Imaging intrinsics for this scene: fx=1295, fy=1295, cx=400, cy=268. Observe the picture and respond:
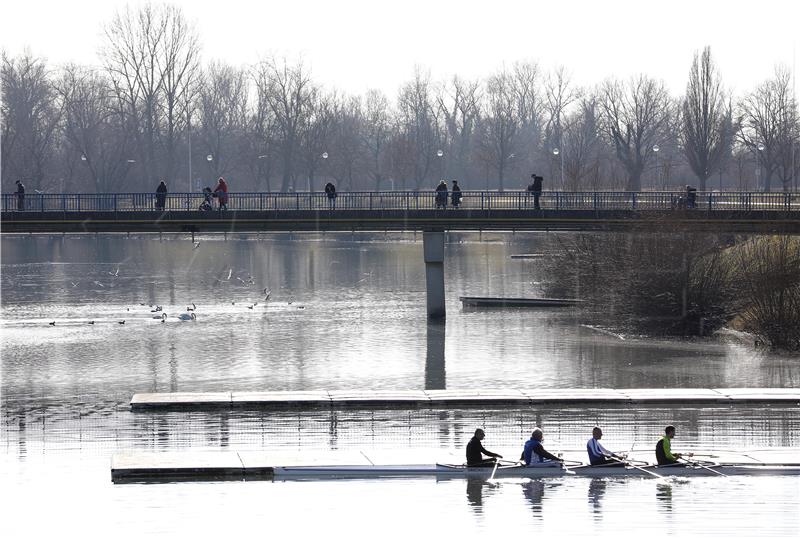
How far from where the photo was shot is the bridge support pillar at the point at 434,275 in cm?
6325

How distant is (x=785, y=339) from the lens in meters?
52.8

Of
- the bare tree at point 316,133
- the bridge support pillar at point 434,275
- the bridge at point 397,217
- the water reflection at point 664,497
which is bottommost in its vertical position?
the water reflection at point 664,497

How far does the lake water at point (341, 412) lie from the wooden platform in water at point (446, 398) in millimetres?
744

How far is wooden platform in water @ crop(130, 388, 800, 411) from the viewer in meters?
38.8

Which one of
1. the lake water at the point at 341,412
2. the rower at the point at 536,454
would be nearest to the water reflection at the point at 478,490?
the lake water at the point at 341,412

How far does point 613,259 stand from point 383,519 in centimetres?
3945

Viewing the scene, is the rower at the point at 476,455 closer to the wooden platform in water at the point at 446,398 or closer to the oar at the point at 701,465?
the oar at the point at 701,465

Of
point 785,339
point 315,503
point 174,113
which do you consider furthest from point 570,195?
point 174,113

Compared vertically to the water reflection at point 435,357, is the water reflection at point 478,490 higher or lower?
lower

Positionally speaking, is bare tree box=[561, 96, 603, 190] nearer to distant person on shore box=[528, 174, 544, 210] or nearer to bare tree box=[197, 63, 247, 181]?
bare tree box=[197, 63, 247, 181]

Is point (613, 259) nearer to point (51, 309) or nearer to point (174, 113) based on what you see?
point (51, 309)

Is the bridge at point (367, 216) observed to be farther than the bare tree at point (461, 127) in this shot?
No

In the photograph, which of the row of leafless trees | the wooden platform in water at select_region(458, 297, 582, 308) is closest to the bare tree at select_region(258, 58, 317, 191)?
the row of leafless trees

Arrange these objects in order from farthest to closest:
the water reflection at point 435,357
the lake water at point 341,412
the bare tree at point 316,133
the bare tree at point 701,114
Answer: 1. the bare tree at point 316,133
2. the bare tree at point 701,114
3. the water reflection at point 435,357
4. the lake water at point 341,412
